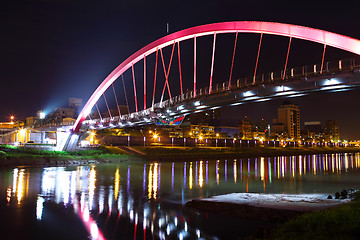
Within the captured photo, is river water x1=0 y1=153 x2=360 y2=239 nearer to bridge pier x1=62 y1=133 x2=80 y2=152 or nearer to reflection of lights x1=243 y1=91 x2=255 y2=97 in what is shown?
reflection of lights x1=243 y1=91 x2=255 y2=97

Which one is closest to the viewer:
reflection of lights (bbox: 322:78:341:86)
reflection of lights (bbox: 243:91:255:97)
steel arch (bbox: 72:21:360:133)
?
steel arch (bbox: 72:21:360:133)

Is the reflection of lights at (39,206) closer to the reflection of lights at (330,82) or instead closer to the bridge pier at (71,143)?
the reflection of lights at (330,82)

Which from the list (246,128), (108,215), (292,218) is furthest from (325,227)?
(246,128)

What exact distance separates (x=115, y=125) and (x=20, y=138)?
2415 centimetres

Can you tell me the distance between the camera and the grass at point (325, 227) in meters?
5.96

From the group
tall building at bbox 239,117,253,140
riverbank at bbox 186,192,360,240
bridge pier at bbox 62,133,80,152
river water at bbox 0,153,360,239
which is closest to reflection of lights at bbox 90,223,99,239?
river water at bbox 0,153,360,239

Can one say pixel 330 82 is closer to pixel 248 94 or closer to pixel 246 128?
pixel 248 94

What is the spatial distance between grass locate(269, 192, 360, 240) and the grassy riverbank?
2893 cm

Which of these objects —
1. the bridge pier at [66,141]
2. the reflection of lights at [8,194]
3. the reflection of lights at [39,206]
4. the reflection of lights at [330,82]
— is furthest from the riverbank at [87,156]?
the reflection of lights at [330,82]

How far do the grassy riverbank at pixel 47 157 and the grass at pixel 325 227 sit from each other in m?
28.9

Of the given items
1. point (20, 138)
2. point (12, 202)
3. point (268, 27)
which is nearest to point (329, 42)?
point (268, 27)

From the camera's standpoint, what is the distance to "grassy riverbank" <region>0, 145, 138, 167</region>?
102ft

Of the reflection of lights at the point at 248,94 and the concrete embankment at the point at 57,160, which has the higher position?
the reflection of lights at the point at 248,94

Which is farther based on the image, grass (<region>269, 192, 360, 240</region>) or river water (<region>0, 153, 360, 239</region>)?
river water (<region>0, 153, 360, 239</region>)
